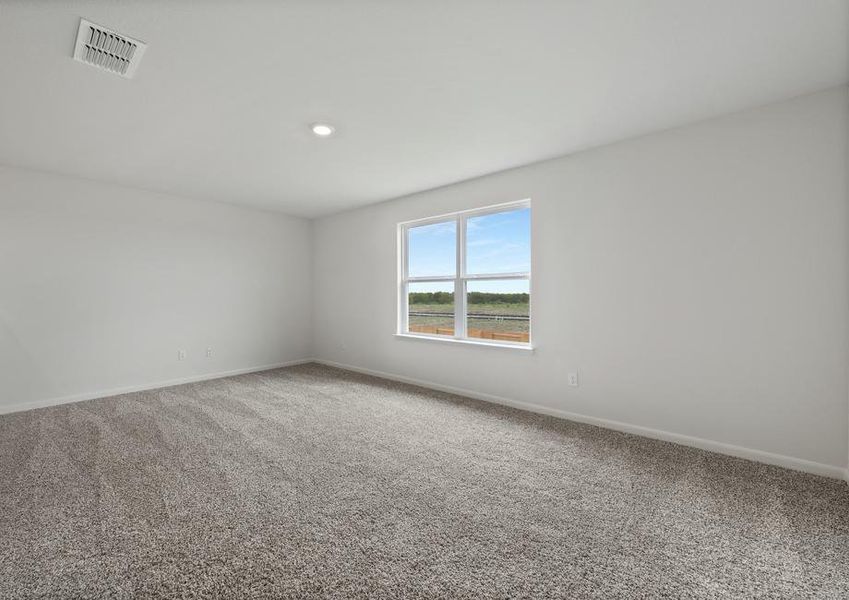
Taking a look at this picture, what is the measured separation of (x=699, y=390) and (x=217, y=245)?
538cm

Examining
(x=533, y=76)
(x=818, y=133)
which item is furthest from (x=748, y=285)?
(x=533, y=76)

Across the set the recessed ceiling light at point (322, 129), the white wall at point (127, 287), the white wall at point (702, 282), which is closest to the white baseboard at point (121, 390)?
the white wall at point (127, 287)

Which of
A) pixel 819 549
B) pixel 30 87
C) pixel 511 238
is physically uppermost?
pixel 30 87

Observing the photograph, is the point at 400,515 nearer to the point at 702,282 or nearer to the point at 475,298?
the point at 702,282

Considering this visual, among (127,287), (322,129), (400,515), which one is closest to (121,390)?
(127,287)

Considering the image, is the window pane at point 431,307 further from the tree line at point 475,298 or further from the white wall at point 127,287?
the white wall at point 127,287

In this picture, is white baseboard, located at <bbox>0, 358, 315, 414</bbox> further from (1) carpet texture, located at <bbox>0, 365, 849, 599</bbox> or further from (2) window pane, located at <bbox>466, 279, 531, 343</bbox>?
(2) window pane, located at <bbox>466, 279, 531, 343</bbox>

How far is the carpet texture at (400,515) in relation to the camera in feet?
4.77

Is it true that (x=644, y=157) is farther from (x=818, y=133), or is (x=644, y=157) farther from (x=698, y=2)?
(x=698, y=2)

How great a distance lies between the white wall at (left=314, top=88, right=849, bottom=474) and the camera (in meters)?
2.27

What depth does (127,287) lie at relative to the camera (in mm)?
4238

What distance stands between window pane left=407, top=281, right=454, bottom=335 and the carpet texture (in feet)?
5.06

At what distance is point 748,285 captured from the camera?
2.48 m

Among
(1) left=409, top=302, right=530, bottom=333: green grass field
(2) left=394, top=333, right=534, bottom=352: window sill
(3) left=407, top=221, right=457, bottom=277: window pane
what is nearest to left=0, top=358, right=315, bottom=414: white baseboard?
(2) left=394, top=333, right=534, bottom=352: window sill
